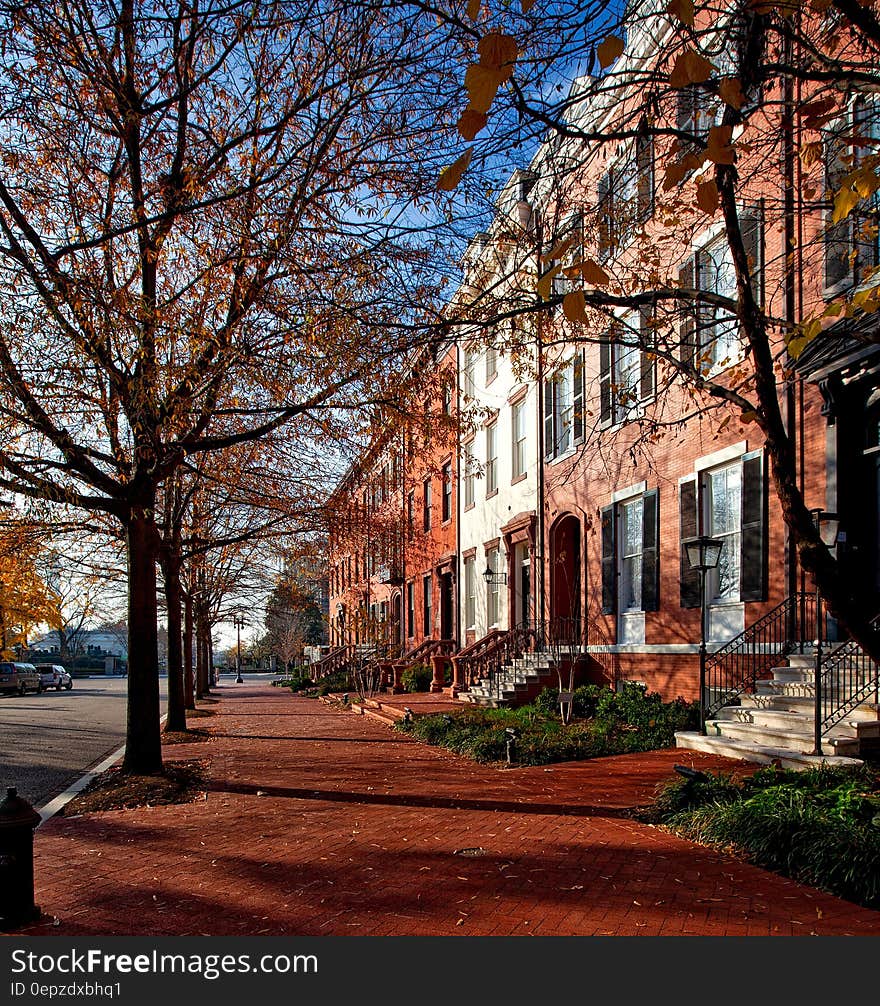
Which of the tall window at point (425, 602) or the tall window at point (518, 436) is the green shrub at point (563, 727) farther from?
the tall window at point (425, 602)

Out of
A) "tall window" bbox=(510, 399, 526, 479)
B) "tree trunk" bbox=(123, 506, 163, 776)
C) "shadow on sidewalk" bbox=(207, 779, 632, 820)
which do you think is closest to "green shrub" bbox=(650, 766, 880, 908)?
"shadow on sidewalk" bbox=(207, 779, 632, 820)

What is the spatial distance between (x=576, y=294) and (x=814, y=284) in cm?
948

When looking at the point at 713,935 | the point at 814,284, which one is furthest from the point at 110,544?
the point at 713,935

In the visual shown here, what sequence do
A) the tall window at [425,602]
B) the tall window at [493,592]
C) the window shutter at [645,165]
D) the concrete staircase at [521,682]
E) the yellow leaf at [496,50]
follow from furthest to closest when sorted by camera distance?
the tall window at [425,602]
the tall window at [493,592]
the concrete staircase at [521,682]
the window shutter at [645,165]
the yellow leaf at [496,50]

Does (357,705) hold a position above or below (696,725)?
below

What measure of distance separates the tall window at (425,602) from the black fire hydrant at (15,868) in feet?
85.8

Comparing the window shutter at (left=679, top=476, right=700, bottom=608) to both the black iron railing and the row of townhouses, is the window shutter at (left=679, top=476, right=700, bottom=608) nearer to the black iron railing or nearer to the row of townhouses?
the row of townhouses

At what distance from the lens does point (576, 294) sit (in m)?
3.93

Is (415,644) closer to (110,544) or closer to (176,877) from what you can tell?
(110,544)

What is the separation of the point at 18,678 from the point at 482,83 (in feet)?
148

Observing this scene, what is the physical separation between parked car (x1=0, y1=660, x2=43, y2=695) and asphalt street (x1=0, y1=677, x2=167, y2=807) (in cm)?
1187

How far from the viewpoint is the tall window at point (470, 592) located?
1046 inches

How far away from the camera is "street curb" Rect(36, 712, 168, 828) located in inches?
396

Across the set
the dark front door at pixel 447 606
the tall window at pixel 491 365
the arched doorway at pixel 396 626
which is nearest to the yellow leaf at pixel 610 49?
the tall window at pixel 491 365
